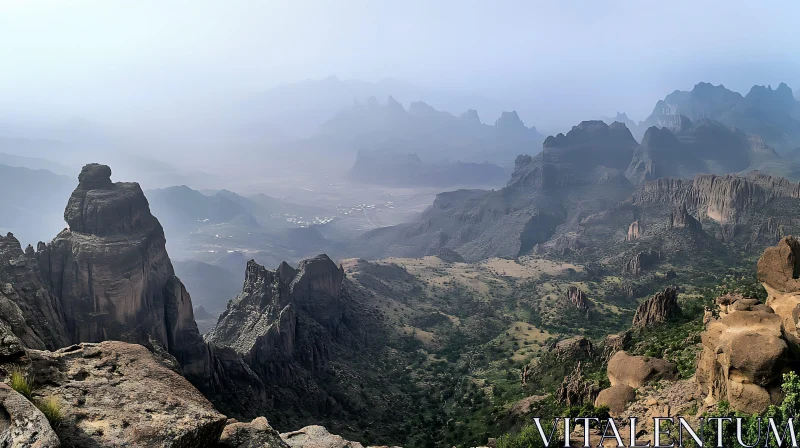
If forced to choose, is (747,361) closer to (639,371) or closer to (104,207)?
(639,371)

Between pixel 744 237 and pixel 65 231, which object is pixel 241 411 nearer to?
pixel 65 231

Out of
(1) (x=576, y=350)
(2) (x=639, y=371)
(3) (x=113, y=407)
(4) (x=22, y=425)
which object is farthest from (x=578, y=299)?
(4) (x=22, y=425)

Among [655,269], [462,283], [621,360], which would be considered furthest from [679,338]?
[462,283]

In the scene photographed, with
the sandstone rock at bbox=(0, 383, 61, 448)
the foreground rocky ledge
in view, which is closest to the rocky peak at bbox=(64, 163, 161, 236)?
the foreground rocky ledge

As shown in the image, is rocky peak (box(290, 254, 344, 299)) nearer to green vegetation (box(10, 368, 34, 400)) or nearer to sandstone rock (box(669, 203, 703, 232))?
green vegetation (box(10, 368, 34, 400))

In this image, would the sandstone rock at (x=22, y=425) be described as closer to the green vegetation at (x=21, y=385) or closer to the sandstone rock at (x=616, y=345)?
the green vegetation at (x=21, y=385)
